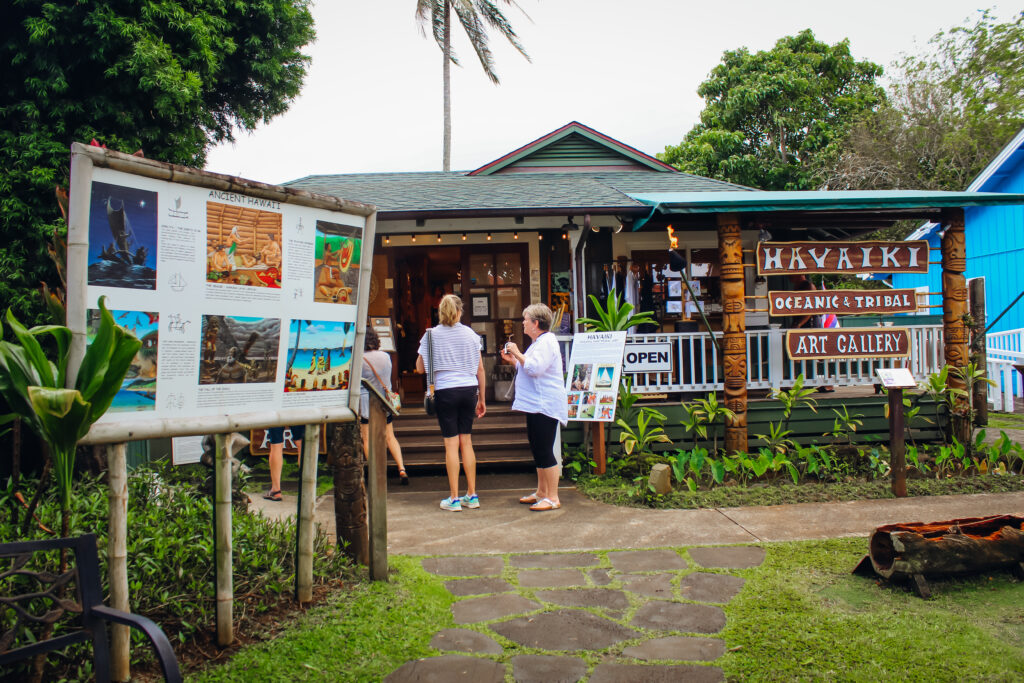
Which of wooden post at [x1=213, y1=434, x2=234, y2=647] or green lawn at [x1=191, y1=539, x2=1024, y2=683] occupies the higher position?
wooden post at [x1=213, y1=434, x2=234, y2=647]

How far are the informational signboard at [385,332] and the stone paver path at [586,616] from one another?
5.52 m

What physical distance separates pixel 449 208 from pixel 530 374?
3.47 m

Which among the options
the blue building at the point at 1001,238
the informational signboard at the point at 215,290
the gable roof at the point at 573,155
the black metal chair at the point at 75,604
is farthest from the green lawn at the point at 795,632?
the blue building at the point at 1001,238

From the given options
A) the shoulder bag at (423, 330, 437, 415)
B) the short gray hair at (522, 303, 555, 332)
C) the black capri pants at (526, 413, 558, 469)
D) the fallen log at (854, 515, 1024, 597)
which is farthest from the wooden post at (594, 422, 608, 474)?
the fallen log at (854, 515, 1024, 597)

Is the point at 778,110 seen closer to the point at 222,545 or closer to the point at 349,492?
the point at 349,492

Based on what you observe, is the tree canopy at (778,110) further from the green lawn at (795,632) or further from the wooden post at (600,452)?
the green lawn at (795,632)

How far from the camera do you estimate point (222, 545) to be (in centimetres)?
320

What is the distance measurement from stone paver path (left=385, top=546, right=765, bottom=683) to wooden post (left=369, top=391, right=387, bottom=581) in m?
0.47

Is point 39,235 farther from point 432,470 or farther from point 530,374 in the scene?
point 530,374

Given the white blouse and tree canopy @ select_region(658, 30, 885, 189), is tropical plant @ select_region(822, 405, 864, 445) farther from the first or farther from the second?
tree canopy @ select_region(658, 30, 885, 189)

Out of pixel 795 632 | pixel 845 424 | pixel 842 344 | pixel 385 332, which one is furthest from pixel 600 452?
pixel 385 332

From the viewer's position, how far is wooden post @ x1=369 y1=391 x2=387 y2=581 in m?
4.10

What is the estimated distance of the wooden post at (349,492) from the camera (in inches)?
162

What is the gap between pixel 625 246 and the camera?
10.7 meters
